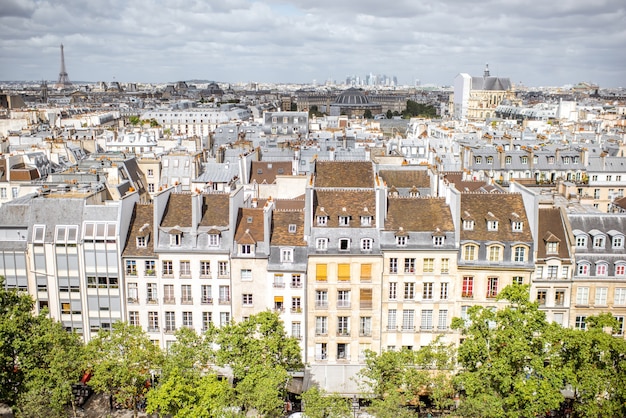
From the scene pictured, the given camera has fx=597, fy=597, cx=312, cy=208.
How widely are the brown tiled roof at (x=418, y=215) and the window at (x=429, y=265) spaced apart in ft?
8.48

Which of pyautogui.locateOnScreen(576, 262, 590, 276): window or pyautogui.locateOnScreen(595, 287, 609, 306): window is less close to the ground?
pyautogui.locateOnScreen(576, 262, 590, 276): window

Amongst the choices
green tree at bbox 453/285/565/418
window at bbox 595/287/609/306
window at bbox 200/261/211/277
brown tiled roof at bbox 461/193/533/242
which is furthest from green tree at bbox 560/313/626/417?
window at bbox 200/261/211/277

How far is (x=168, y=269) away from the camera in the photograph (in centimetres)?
5188

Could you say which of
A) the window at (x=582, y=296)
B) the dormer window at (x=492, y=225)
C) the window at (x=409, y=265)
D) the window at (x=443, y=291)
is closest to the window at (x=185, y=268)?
the window at (x=409, y=265)

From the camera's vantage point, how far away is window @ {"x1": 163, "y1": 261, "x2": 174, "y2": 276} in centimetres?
5183

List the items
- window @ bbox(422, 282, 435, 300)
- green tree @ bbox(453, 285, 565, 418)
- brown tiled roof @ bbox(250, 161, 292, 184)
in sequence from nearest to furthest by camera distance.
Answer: green tree @ bbox(453, 285, 565, 418) → window @ bbox(422, 282, 435, 300) → brown tiled roof @ bbox(250, 161, 292, 184)

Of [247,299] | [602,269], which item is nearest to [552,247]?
[602,269]

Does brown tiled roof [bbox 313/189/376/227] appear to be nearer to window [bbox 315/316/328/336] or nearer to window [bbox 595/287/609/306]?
window [bbox 315/316/328/336]

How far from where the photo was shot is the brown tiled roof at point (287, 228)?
51750mm

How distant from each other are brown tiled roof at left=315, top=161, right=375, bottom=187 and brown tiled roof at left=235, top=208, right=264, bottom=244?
13.5m

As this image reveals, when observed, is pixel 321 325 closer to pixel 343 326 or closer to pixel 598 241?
pixel 343 326

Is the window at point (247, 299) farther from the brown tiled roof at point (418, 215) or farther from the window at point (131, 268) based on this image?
the brown tiled roof at point (418, 215)

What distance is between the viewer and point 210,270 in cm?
5178

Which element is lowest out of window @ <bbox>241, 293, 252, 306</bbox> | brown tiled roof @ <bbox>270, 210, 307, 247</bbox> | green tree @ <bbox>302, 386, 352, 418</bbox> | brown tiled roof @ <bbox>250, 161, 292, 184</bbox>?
green tree @ <bbox>302, 386, 352, 418</bbox>
